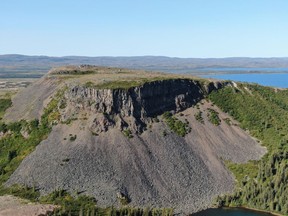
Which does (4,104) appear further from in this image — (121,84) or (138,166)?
(138,166)

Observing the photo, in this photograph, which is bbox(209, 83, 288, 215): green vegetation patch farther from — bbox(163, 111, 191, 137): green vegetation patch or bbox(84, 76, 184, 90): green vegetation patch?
bbox(84, 76, 184, 90): green vegetation patch

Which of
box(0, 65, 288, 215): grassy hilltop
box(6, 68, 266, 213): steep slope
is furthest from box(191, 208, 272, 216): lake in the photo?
box(6, 68, 266, 213): steep slope

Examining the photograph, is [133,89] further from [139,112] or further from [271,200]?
[271,200]

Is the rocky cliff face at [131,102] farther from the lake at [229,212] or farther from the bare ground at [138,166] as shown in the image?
the lake at [229,212]

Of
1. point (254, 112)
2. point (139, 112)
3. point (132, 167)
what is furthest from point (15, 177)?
point (254, 112)

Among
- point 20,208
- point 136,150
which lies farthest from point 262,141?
point 20,208
